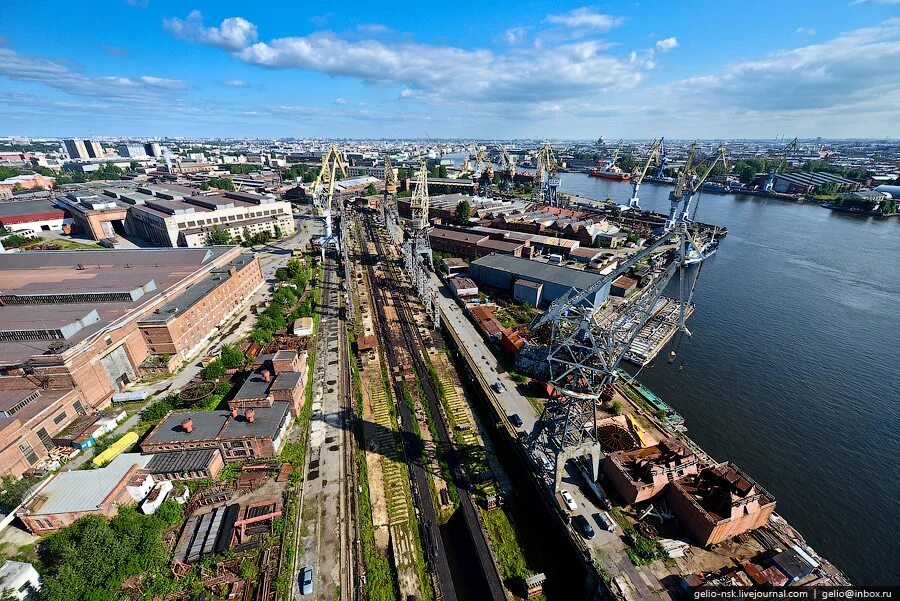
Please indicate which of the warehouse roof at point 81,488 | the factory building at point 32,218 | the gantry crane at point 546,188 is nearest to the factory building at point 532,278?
the warehouse roof at point 81,488

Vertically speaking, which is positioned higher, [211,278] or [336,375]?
[211,278]

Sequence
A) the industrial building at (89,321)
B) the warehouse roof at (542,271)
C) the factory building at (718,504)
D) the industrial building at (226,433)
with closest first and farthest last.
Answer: the factory building at (718,504)
the industrial building at (226,433)
the industrial building at (89,321)
the warehouse roof at (542,271)

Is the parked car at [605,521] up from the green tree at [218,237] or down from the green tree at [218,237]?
down

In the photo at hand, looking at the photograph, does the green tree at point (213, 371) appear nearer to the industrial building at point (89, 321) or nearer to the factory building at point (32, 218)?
the industrial building at point (89, 321)

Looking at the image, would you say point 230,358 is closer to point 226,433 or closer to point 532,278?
point 226,433

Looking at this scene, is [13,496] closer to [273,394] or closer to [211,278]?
[273,394]

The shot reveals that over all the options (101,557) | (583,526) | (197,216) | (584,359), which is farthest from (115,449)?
(197,216)

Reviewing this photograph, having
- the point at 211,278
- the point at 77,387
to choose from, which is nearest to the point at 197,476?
the point at 77,387
